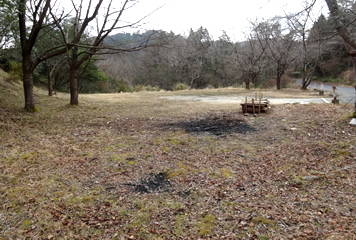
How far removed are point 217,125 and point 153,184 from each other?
12.2ft

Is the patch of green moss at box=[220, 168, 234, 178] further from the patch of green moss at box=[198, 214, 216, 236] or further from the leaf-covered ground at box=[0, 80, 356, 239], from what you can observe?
the patch of green moss at box=[198, 214, 216, 236]

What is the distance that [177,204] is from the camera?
2838 millimetres

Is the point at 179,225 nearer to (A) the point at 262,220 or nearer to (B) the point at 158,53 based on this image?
(A) the point at 262,220

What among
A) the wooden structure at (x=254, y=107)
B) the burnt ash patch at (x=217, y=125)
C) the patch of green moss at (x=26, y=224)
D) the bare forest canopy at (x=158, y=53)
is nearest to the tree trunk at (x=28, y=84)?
the bare forest canopy at (x=158, y=53)

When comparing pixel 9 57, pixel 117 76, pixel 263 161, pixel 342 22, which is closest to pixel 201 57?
pixel 117 76

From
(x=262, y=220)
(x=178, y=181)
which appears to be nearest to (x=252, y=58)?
(x=178, y=181)

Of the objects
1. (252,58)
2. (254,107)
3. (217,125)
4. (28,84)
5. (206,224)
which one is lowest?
(206,224)

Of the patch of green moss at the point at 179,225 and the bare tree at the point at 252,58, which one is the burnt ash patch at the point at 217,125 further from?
the bare tree at the point at 252,58

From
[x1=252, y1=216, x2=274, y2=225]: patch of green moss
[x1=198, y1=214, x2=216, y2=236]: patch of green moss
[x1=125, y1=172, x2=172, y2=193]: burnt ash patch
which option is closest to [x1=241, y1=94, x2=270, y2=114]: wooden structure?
[x1=125, y1=172, x2=172, y2=193]: burnt ash patch

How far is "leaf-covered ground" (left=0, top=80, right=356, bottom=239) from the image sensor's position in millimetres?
2428

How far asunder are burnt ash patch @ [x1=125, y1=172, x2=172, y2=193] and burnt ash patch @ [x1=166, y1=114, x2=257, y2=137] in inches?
98.9

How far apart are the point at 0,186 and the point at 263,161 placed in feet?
12.2

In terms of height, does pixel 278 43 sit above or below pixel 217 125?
above

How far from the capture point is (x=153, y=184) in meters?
3.34
